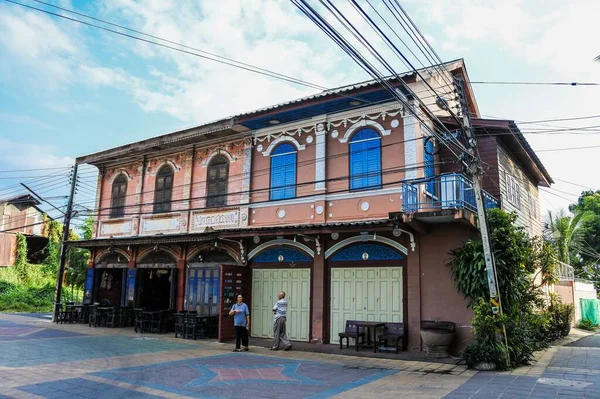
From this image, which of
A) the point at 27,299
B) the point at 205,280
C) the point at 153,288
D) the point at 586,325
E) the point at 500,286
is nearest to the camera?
the point at 500,286

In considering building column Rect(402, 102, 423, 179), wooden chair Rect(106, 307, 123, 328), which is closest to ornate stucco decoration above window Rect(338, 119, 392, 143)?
building column Rect(402, 102, 423, 179)

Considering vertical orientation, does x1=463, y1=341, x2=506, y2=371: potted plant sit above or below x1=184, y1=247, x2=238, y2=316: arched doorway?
below

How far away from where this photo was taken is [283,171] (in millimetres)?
15148

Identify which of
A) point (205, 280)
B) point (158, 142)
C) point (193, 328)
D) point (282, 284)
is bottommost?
point (193, 328)

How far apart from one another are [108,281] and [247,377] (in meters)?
13.2

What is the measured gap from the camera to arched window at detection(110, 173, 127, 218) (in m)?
19.5

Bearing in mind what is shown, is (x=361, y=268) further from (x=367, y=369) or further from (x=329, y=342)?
(x=367, y=369)

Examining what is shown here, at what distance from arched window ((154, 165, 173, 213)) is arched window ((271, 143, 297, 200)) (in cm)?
491

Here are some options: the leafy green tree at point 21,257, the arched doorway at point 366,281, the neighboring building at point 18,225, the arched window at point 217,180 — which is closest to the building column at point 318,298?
the arched doorway at point 366,281

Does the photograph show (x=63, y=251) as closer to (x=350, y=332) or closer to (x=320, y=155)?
(x=320, y=155)

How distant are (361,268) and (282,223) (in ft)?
9.79

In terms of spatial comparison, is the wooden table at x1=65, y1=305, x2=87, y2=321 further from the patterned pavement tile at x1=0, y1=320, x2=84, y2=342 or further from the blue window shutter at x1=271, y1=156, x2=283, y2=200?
the blue window shutter at x1=271, y1=156, x2=283, y2=200

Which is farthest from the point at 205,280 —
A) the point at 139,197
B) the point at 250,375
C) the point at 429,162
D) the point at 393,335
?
the point at 429,162

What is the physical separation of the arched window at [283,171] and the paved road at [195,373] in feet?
16.4
